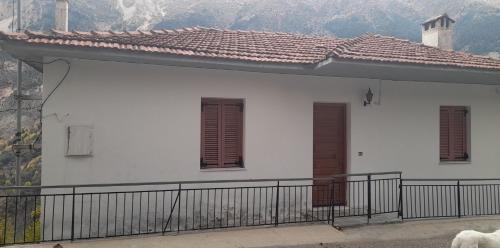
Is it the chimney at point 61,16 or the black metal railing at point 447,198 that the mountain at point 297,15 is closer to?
the chimney at point 61,16

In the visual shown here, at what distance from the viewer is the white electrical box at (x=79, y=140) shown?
21.7 ft

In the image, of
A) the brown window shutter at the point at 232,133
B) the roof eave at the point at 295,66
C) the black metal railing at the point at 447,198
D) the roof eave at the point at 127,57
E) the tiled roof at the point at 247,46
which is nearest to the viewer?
the roof eave at the point at 127,57

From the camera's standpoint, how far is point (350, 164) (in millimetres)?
8547

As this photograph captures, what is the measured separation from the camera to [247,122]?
7.80m

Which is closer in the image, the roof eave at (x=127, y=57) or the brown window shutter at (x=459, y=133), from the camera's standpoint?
the roof eave at (x=127, y=57)

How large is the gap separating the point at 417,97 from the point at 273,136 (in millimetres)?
3922

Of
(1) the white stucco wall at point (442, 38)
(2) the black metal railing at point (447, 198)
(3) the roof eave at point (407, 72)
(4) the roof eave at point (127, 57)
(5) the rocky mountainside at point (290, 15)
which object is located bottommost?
(2) the black metal railing at point (447, 198)

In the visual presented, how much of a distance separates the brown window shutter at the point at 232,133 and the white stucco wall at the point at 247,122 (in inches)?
8.8

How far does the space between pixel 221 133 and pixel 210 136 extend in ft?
0.80

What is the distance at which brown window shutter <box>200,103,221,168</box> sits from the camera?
303 inches

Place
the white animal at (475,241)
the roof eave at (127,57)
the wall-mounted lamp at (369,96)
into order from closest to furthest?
the white animal at (475,241) → the roof eave at (127,57) → the wall-mounted lamp at (369,96)

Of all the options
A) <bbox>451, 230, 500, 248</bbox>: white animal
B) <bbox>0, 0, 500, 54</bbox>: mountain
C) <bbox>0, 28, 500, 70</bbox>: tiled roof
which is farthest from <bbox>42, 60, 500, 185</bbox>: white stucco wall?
<bbox>0, 0, 500, 54</bbox>: mountain

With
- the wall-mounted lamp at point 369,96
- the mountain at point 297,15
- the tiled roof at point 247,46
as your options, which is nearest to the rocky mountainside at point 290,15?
the mountain at point 297,15

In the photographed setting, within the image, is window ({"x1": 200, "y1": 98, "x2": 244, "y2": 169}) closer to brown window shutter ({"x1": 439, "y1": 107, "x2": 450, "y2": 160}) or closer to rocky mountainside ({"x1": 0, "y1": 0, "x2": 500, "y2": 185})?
brown window shutter ({"x1": 439, "y1": 107, "x2": 450, "y2": 160})
